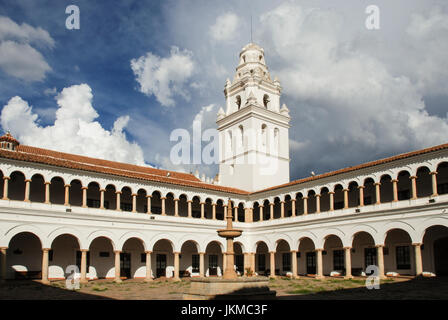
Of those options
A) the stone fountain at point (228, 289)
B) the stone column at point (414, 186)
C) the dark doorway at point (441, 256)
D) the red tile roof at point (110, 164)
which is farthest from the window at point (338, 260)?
the stone fountain at point (228, 289)

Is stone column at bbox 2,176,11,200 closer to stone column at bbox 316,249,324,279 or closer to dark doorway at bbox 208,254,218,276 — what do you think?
dark doorway at bbox 208,254,218,276

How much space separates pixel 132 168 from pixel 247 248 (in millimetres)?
10873

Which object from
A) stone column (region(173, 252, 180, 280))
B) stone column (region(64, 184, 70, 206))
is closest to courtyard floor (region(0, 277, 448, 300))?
stone column (region(64, 184, 70, 206))

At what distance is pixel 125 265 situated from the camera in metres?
31.5

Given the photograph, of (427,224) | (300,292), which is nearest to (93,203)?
(300,292)

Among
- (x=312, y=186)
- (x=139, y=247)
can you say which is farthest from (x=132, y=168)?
(x=312, y=186)

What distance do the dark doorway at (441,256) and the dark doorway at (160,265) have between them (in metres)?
18.0

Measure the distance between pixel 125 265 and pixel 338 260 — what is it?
14594 mm

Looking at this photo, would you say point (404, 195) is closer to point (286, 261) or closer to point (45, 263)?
point (286, 261)

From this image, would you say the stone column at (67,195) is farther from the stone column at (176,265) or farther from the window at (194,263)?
the window at (194,263)

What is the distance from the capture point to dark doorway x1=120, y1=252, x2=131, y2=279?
31.3 m

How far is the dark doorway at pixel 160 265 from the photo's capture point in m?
32.9

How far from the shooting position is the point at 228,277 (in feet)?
54.3
